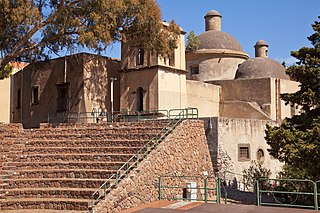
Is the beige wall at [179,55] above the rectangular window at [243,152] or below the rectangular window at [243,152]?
above

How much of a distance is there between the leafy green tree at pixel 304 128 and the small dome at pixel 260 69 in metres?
14.6

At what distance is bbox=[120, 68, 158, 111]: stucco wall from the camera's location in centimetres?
2634

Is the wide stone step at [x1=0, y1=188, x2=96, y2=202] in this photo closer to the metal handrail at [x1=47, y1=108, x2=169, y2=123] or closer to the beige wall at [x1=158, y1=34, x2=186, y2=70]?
the metal handrail at [x1=47, y1=108, x2=169, y2=123]

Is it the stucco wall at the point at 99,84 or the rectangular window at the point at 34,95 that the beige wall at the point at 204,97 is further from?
the rectangular window at the point at 34,95

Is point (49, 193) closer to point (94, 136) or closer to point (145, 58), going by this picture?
point (94, 136)

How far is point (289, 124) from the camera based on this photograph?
19047mm

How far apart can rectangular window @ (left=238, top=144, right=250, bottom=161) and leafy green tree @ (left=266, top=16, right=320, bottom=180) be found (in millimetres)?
4395

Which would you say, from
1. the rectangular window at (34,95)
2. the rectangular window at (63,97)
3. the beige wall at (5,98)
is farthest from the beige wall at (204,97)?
the beige wall at (5,98)

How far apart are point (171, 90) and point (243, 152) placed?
19.2 ft

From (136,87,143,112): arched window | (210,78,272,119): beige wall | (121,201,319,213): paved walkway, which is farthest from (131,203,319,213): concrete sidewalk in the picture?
(210,78,272,119): beige wall

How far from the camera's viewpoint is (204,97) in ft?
103

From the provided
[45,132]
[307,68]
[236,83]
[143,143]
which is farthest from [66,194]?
[236,83]

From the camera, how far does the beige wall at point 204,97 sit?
30.1 metres

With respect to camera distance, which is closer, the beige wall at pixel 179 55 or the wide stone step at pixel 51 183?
the wide stone step at pixel 51 183
